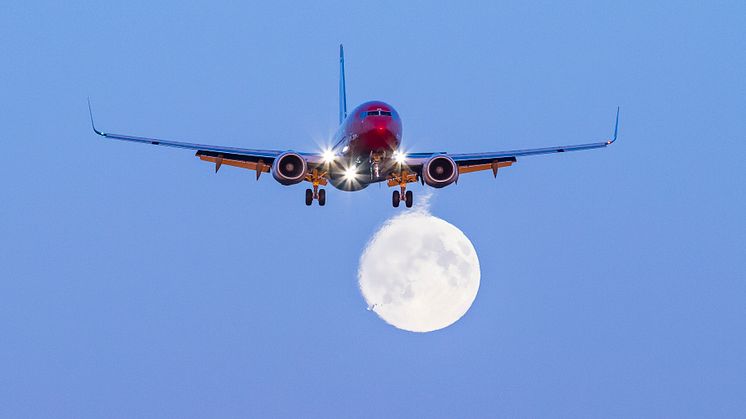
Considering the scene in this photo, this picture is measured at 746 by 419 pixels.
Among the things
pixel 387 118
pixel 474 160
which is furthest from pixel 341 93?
pixel 387 118

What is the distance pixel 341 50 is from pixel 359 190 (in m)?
49.4

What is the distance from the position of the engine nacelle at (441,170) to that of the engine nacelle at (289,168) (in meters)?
5.89

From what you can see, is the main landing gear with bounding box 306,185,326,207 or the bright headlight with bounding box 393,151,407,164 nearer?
the bright headlight with bounding box 393,151,407,164

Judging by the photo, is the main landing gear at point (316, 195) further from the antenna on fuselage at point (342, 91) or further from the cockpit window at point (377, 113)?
the antenna on fuselage at point (342, 91)

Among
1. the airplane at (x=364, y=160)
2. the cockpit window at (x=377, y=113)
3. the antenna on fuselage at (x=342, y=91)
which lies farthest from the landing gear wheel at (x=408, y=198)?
the antenna on fuselage at (x=342, y=91)

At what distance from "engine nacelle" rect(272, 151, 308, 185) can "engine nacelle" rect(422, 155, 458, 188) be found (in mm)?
5888

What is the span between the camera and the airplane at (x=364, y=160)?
74.1m

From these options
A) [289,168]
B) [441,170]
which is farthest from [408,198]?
[289,168]

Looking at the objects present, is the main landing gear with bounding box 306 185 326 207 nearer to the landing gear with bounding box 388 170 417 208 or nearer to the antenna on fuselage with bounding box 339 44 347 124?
the landing gear with bounding box 388 170 417 208

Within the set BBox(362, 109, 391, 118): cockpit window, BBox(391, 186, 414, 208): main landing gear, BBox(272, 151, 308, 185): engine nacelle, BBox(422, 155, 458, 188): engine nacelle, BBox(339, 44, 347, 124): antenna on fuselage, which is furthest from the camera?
BBox(339, 44, 347, 124): antenna on fuselage

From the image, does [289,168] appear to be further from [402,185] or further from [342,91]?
[342,91]

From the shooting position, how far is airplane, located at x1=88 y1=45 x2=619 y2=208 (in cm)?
7412

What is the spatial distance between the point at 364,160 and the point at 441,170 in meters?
4.62

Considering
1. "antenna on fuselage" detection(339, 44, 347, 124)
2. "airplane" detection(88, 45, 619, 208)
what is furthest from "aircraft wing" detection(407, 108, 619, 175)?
"antenna on fuselage" detection(339, 44, 347, 124)
